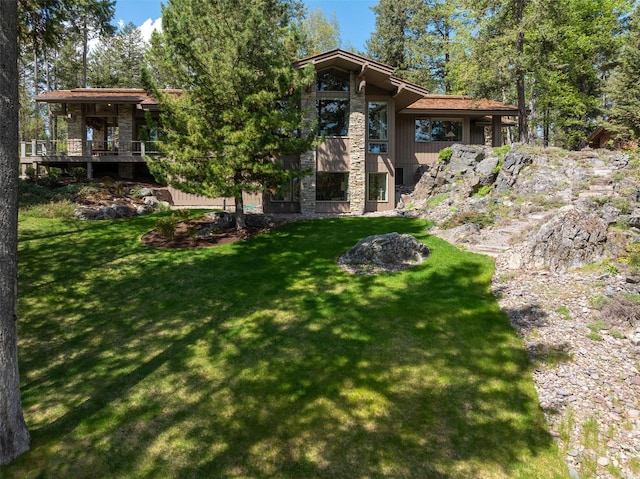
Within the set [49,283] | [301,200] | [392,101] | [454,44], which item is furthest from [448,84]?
[49,283]

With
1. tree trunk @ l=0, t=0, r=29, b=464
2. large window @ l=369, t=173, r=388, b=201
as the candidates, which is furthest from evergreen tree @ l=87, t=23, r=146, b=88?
tree trunk @ l=0, t=0, r=29, b=464

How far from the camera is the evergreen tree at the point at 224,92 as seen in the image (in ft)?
39.0

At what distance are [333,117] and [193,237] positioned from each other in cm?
970

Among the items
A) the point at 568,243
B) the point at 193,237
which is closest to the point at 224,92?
Answer: the point at 193,237

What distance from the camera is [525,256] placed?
9.14 m

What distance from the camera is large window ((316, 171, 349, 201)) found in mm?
19016

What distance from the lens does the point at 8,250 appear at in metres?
4.30

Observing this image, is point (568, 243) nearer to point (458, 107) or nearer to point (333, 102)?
point (333, 102)

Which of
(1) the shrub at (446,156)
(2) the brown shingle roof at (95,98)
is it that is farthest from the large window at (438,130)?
(2) the brown shingle roof at (95,98)

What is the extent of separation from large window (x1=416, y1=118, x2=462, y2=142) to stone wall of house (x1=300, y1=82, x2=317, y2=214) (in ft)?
23.4

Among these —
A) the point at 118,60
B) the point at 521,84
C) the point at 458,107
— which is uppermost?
the point at 118,60

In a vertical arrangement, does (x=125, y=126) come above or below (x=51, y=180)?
above

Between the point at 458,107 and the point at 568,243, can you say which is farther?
the point at 458,107

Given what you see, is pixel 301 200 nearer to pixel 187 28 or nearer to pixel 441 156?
pixel 441 156
